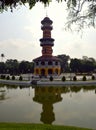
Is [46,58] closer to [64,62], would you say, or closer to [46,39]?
[46,39]

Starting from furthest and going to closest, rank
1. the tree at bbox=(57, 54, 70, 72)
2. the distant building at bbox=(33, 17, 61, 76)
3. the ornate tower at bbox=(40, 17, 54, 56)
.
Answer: the tree at bbox=(57, 54, 70, 72)
the ornate tower at bbox=(40, 17, 54, 56)
the distant building at bbox=(33, 17, 61, 76)

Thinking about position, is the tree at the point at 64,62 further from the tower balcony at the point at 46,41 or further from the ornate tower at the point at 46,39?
the tower balcony at the point at 46,41

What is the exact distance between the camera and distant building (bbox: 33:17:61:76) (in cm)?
6681

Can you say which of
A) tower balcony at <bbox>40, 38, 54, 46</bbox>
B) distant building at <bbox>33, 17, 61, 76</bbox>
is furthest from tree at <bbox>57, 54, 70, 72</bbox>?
tower balcony at <bbox>40, 38, 54, 46</bbox>

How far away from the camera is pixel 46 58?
6662cm

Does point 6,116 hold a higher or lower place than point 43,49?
lower

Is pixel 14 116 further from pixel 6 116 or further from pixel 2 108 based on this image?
pixel 2 108

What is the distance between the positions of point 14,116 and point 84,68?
7804cm

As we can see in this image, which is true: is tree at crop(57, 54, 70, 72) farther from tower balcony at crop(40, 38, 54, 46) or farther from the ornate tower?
tower balcony at crop(40, 38, 54, 46)

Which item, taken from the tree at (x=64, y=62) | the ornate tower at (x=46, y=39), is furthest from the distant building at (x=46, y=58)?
the tree at (x=64, y=62)

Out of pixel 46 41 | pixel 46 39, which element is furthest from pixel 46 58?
pixel 46 39

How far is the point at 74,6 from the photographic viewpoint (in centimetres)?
1475

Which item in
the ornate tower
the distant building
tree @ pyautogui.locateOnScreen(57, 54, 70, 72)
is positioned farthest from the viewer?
tree @ pyautogui.locateOnScreen(57, 54, 70, 72)

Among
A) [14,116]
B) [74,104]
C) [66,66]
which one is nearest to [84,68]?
[66,66]
